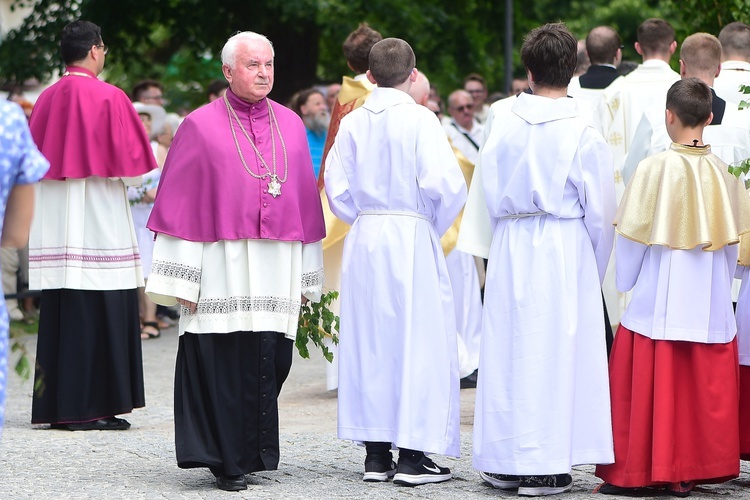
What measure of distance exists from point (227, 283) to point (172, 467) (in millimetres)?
1181

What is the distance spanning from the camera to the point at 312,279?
700 centimetres

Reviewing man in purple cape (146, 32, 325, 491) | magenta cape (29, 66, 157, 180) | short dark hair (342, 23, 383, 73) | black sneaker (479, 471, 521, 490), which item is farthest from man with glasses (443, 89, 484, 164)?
black sneaker (479, 471, 521, 490)

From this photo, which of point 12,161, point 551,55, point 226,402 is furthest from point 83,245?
point 12,161

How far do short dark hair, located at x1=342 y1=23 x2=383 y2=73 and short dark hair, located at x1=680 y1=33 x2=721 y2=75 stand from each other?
6.84 ft

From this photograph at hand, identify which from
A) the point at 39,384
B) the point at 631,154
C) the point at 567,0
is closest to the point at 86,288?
the point at 631,154

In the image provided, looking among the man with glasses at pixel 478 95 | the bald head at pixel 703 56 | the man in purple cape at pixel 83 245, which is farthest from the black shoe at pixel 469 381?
the man with glasses at pixel 478 95

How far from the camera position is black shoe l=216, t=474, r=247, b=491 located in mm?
6633

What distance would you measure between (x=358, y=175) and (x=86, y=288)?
2376mm

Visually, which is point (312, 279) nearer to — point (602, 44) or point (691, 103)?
point (691, 103)

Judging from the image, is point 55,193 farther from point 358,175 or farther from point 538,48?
point 538,48

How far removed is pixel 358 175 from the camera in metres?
6.95

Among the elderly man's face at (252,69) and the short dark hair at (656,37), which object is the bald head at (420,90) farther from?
the short dark hair at (656,37)

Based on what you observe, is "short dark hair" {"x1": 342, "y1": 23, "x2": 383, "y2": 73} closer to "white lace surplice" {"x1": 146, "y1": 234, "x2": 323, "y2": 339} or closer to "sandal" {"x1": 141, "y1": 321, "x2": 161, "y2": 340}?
"white lace surplice" {"x1": 146, "y1": 234, "x2": 323, "y2": 339}

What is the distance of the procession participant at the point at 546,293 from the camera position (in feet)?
20.9
